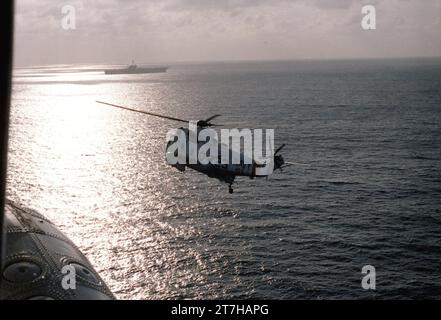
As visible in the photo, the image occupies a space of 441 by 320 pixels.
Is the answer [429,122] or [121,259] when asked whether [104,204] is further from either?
[429,122]

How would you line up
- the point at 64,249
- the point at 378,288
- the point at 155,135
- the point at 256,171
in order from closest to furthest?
the point at 64,249, the point at 256,171, the point at 378,288, the point at 155,135

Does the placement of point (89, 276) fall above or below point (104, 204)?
above

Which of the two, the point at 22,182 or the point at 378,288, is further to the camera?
the point at 22,182

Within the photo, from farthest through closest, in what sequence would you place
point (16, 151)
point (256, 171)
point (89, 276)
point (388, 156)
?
point (16, 151), point (388, 156), point (256, 171), point (89, 276)

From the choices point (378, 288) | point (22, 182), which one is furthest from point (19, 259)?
point (22, 182)

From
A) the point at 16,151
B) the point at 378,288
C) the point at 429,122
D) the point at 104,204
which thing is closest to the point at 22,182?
the point at 104,204

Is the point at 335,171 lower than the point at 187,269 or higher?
higher

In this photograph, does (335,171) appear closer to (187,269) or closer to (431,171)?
(431,171)

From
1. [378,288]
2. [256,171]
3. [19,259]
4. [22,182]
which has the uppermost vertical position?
[256,171]

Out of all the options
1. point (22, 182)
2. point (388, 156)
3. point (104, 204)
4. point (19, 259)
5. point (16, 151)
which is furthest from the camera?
point (16, 151)
